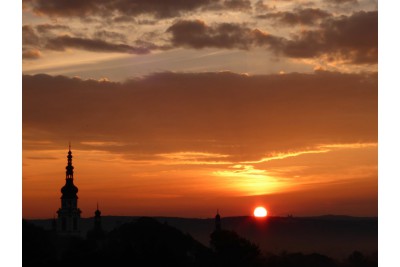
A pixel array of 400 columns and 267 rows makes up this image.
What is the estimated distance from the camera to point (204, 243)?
139875 millimetres

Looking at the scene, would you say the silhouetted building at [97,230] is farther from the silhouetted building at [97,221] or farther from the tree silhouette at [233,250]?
the tree silhouette at [233,250]

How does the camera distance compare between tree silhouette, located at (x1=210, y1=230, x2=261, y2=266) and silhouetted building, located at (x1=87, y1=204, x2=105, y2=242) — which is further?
silhouetted building, located at (x1=87, y1=204, x2=105, y2=242)

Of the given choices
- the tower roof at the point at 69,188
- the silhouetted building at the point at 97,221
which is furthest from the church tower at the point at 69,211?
the silhouetted building at the point at 97,221

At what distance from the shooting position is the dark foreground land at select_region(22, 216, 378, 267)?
10750 centimetres

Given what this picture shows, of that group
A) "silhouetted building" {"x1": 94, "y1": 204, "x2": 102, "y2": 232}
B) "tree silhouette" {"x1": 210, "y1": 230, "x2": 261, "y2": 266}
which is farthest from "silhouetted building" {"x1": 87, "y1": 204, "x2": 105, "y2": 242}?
"tree silhouette" {"x1": 210, "y1": 230, "x2": 261, "y2": 266}

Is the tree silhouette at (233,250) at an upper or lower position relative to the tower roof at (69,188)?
lower

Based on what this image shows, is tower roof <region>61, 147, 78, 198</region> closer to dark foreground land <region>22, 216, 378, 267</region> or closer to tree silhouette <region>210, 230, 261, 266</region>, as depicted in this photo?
dark foreground land <region>22, 216, 378, 267</region>

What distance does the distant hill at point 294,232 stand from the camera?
14038cm

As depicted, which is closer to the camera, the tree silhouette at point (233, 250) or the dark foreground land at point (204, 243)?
the dark foreground land at point (204, 243)

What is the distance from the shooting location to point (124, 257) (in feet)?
353

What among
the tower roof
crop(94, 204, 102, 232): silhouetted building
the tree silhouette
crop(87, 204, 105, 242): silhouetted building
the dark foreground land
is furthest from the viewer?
the tower roof
